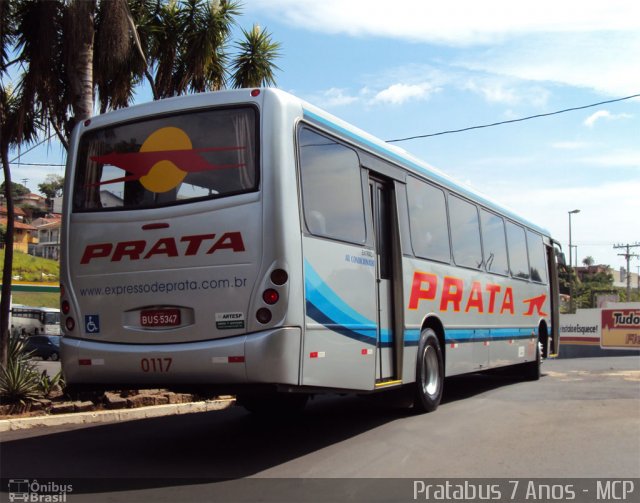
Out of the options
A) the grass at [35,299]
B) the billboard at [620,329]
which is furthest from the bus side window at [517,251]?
the grass at [35,299]

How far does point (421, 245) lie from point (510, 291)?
14.8ft

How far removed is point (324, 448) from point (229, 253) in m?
2.42

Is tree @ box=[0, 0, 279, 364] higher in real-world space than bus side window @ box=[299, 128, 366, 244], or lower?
higher

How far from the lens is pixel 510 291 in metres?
13.1

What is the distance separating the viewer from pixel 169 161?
6719mm

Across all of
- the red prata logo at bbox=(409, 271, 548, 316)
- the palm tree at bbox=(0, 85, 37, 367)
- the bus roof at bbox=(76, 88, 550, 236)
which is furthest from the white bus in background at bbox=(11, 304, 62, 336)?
the bus roof at bbox=(76, 88, 550, 236)

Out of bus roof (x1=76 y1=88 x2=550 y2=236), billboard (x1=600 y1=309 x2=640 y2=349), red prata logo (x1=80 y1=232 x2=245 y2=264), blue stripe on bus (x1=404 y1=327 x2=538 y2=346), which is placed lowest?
billboard (x1=600 y1=309 x2=640 y2=349)

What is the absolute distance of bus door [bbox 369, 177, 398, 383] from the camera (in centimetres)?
790

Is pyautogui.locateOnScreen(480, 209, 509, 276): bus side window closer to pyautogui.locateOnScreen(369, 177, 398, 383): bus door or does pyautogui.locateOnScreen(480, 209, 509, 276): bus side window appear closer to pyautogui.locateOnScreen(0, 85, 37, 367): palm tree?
pyautogui.locateOnScreen(369, 177, 398, 383): bus door

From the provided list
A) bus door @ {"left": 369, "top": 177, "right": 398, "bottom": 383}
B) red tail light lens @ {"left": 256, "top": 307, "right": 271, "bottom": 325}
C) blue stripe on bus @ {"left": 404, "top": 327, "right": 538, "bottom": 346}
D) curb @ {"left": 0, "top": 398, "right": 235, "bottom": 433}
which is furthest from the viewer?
blue stripe on bus @ {"left": 404, "top": 327, "right": 538, "bottom": 346}

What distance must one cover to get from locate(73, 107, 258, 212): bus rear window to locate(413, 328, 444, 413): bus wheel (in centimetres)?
384

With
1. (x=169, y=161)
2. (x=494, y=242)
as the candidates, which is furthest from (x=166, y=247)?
(x=494, y=242)

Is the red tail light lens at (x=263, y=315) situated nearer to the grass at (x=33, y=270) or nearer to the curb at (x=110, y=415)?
the curb at (x=110, y=415)

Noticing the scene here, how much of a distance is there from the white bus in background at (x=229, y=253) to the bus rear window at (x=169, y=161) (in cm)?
1
